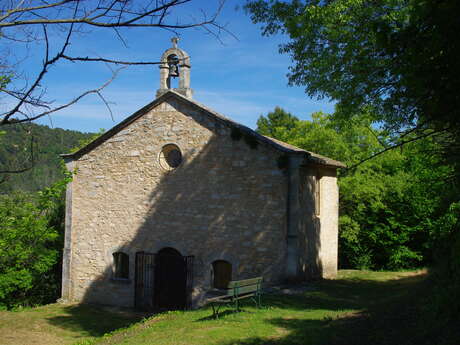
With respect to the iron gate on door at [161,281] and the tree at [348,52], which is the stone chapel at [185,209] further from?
the tree at [348,52]

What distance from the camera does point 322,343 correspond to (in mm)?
6980

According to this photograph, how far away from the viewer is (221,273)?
1428cm

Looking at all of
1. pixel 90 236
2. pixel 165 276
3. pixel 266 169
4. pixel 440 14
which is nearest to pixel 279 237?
pixel 266 169

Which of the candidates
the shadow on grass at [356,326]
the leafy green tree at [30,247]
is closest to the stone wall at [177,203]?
the leafy green tree at [30,247]

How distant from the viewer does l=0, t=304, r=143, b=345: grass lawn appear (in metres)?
12.0

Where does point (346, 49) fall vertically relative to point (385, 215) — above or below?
above

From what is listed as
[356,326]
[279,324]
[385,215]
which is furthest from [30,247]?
[385,215]

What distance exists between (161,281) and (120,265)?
1927 mm

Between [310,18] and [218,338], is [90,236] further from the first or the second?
[310,18]

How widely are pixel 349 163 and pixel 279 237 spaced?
9.57 meters

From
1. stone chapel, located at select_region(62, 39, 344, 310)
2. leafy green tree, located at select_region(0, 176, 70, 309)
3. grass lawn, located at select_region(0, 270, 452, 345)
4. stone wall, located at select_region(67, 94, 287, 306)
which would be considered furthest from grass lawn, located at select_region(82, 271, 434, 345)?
leafy green tree, located at select_region(0, 176, 70, 309)

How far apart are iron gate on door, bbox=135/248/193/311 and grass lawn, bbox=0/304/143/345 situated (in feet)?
2.39

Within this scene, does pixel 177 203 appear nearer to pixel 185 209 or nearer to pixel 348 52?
pixel 185 209

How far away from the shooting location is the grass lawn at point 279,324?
23.6ft
